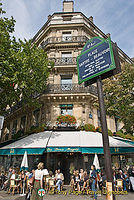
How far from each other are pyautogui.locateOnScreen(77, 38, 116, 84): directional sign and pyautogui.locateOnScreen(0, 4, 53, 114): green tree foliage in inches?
204

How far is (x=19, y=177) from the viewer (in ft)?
27.2

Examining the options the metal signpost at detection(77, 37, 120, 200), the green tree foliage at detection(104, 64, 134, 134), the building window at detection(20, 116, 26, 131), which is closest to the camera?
the metal signpost at detection(77, 37, 120, 200)

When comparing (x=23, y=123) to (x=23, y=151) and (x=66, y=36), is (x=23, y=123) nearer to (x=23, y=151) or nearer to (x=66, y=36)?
(x=23, y=151)

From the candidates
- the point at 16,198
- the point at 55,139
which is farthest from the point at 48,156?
the point at 16,198

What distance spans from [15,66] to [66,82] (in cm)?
516

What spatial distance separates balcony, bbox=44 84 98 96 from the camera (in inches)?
466

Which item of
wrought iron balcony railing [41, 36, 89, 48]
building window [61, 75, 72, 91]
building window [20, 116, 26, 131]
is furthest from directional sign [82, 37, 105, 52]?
building window [20, 116, 26, 131]

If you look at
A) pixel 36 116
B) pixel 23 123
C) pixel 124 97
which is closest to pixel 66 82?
pixel 36 116

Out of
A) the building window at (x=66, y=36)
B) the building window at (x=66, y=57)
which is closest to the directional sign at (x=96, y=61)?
the building window at (x=66, y=57)

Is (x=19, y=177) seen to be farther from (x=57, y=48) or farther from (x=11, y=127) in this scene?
(x=57, y=48)

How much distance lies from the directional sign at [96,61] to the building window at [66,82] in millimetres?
7003

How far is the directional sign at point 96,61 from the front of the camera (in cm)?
432

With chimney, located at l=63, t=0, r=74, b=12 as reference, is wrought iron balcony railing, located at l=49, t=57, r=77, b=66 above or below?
below

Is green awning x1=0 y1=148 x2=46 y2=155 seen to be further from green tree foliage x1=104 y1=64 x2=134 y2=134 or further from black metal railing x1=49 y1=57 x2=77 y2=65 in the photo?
black metal railing x1=49 y1=57 x2=77 y2=65
